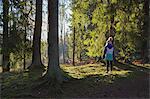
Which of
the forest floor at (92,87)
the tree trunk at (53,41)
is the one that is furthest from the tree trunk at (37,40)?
the tree trunk at (53,41)

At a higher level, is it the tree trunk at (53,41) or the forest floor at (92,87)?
the tree trunk at (53,41)

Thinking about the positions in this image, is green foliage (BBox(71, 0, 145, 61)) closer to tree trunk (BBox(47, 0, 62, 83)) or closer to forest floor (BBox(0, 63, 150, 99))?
forest floor (BBox(0, 63, 150, 99))

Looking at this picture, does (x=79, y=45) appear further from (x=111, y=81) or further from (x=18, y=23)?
(x=111, y=81)

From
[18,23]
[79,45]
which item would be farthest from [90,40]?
[79,45]

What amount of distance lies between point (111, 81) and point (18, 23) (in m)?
12.7

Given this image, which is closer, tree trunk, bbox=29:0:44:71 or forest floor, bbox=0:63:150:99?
forest floor, bbox=0:63:150:99

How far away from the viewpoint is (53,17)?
55.1 feet

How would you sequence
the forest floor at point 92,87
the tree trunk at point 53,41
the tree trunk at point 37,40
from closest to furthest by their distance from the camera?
the forest floor at point 92,87, the tree trunk at point 53,41, the tree trunk at point 37,40

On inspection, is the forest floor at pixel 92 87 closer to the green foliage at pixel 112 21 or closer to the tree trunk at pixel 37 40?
the tree trunk at pixel 37 40

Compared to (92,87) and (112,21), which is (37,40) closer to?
(112,21)

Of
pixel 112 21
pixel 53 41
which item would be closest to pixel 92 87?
pixel 53 41

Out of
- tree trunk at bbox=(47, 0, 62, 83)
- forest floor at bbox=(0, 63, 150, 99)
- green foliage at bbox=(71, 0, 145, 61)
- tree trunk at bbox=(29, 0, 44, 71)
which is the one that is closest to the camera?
forest floor at bbox=(0, 63, 150, 99)

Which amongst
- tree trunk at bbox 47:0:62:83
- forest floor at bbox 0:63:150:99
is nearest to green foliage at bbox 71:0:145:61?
forest floor at bbox 0:63:150:99

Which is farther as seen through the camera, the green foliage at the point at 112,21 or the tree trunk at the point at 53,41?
the green foliage at the point at 112,21
